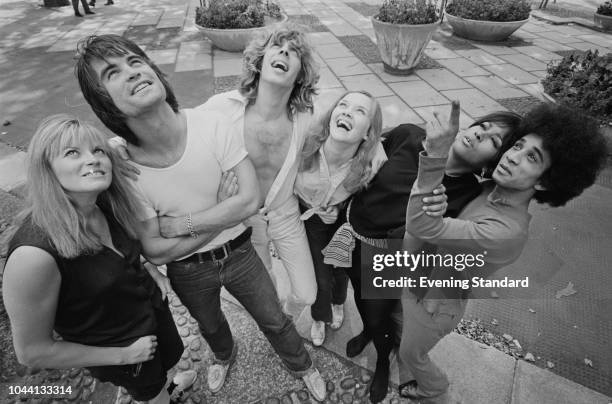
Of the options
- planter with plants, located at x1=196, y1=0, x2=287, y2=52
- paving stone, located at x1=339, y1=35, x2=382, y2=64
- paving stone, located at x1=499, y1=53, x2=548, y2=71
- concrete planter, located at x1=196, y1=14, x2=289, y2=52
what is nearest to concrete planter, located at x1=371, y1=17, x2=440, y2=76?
paving stone, located at x1=339, y1=35, x2=382, y2=64

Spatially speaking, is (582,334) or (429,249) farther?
(582,334)

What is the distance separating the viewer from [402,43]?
6238mm

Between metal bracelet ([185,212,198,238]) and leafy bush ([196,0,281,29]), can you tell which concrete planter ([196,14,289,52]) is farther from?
metal bracelet ([185,212,198,238])

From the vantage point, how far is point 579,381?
2.43m

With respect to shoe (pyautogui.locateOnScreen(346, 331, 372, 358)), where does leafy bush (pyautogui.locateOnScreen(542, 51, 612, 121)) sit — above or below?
above

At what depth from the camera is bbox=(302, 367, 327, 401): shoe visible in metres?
2.38

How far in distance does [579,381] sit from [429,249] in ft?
5.31

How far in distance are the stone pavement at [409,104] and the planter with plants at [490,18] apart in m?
0.25

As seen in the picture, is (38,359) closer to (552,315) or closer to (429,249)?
(429,249)

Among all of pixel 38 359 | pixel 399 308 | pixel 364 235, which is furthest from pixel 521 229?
pixel 38 359

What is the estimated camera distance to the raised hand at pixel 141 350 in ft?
5.47

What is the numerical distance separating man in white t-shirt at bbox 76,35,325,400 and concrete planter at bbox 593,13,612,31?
10.9m

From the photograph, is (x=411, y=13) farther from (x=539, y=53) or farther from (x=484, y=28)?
(x=539, y=53)

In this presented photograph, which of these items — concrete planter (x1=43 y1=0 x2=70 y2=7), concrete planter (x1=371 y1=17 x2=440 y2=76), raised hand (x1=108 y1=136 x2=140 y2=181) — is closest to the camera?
raised hand (x1=108 y1=136 x2=140 y2=181)
